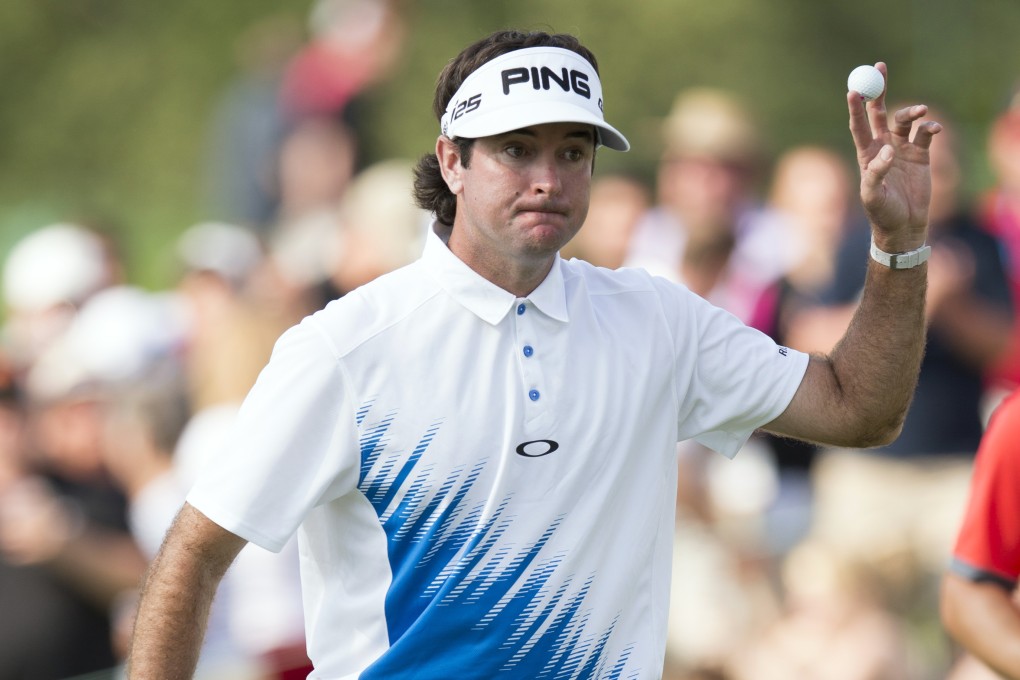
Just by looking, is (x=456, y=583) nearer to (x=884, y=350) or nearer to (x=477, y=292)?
(x=477, y=292)

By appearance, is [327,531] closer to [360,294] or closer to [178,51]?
[360,294]

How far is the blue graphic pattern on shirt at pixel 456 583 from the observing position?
311cm

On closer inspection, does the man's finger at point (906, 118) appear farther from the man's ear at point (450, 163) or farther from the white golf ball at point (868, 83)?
the man's ear at point (450, 163)

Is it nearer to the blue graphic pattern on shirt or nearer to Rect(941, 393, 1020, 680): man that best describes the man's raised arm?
the blue graphic pattern on shirt

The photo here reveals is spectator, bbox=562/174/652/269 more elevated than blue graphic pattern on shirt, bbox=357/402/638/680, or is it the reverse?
blue graphic pattern on shirt, bbox=357/402/638/680

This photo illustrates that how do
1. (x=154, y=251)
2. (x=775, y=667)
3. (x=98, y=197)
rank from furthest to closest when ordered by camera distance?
(x=98, y=197), (x=154, y=251), (x=775, y=667)

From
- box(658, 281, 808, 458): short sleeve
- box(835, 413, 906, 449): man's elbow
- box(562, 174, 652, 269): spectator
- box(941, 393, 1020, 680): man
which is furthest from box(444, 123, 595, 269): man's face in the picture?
box(562, 174, 652, 269): spectator

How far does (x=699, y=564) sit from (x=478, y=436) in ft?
13.0

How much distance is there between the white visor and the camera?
3.14 meters

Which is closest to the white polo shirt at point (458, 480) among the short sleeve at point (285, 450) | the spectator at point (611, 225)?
the short sleeve at point (285, 450)

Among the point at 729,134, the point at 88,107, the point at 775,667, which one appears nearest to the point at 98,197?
the point at 88,107

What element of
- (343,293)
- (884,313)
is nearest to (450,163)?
(884,313)

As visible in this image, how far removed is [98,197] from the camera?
1127cm

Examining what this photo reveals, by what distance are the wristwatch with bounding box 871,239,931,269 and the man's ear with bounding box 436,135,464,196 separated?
3.00 feet
